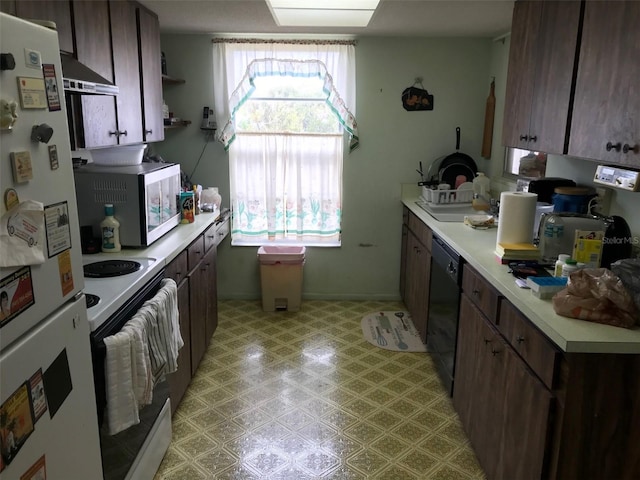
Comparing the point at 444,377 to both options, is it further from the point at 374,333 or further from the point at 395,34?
the point at 395,34

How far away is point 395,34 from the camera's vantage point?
3812 millimetres

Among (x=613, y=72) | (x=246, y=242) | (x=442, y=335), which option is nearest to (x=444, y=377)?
(x=442, y=335)

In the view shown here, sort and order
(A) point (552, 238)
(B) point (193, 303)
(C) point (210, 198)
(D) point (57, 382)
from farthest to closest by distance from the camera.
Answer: (C) point (210, 198) < (B) point (193, 303) < (A) point (552, 238) < (D) point (57, 382)

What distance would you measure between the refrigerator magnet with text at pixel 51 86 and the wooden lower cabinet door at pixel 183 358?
4.62ft

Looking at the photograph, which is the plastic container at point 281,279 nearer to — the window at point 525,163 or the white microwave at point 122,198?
the white microwave at point 122,198

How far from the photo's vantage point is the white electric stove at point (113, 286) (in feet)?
5.25

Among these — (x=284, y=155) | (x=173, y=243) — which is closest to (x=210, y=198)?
(x=284, y=155)

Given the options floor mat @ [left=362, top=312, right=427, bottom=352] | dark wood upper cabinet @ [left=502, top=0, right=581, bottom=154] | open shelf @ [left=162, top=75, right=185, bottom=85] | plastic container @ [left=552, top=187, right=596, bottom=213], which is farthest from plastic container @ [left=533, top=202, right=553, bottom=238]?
open shelf @ [left=162, top=75, right=185, bottom=85]

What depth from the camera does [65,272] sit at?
1291 millimetres

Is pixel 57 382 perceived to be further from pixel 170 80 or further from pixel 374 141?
pixel 374 141

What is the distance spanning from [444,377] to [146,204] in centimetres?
192

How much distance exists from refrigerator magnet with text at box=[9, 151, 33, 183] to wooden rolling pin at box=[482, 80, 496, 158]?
3.56 meters

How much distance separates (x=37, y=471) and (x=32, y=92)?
88 centimetres

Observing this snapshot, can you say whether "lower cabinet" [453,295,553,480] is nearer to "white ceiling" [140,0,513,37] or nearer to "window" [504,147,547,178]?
"window" [504,147,547,178]
